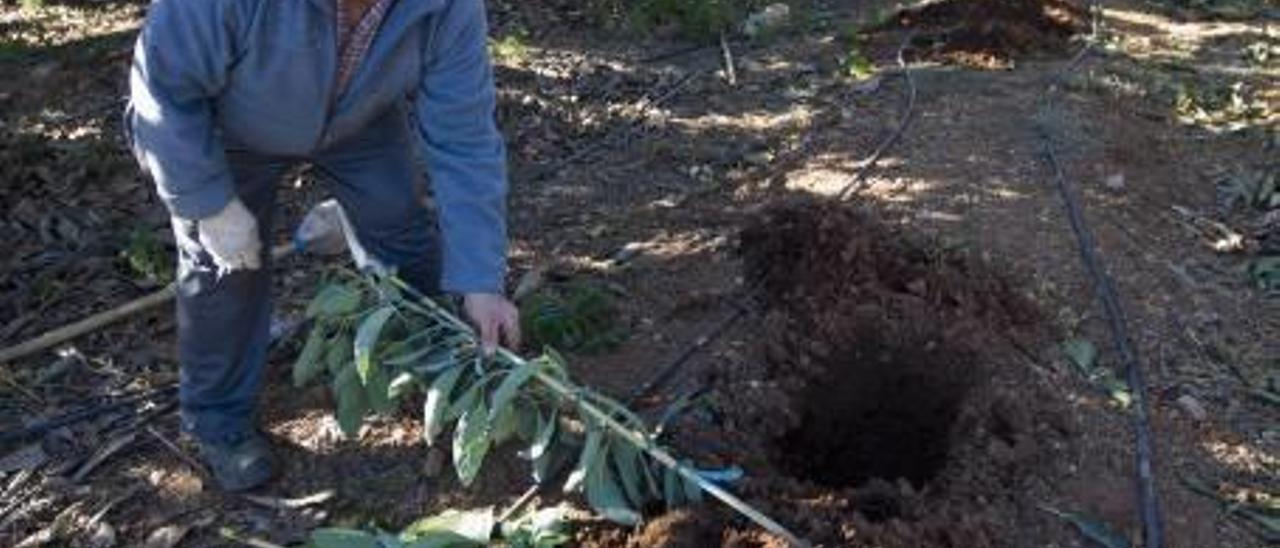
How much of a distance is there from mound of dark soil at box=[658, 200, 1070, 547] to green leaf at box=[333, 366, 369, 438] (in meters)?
0.89

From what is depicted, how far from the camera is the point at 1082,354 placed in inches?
168

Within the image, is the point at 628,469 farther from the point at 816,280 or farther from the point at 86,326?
the point at 86,326

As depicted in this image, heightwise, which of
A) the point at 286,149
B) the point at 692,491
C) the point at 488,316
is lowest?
the point at 692,491

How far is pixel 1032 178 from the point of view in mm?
5680

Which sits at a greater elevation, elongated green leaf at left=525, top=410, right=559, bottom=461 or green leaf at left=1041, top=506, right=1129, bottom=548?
elongated green leaf at left=525, top=410, right=559, bottom=461

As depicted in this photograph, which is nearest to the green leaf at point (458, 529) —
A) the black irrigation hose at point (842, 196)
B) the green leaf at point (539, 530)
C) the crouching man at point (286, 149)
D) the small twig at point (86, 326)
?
the green leaf at point (539, 530)

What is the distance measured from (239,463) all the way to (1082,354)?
2588 millimetres

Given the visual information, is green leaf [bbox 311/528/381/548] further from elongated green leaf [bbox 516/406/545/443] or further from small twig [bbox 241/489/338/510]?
small twig [bbox 241/489/338/510]

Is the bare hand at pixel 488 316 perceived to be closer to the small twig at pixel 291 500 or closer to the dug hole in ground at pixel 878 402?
the dug hole in ground at pixel 878 402

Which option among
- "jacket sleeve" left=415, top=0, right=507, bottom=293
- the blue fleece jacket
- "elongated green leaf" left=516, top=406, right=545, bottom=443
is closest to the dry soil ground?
"elongated green leaf" left=516, top=406, right=545, bottom=443

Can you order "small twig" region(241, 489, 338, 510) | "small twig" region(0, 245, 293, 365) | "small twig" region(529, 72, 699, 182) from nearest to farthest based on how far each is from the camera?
"small twig" region(241, 489, 338, 510), "small twig" region(0, 245, 293, 365), "small twig" region(529, 72, 699, 182)

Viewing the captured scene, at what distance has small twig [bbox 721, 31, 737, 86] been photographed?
722cm

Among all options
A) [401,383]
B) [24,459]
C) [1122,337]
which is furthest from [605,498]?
[1122,337]

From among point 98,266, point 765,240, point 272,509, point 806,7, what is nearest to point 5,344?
point 98,266
